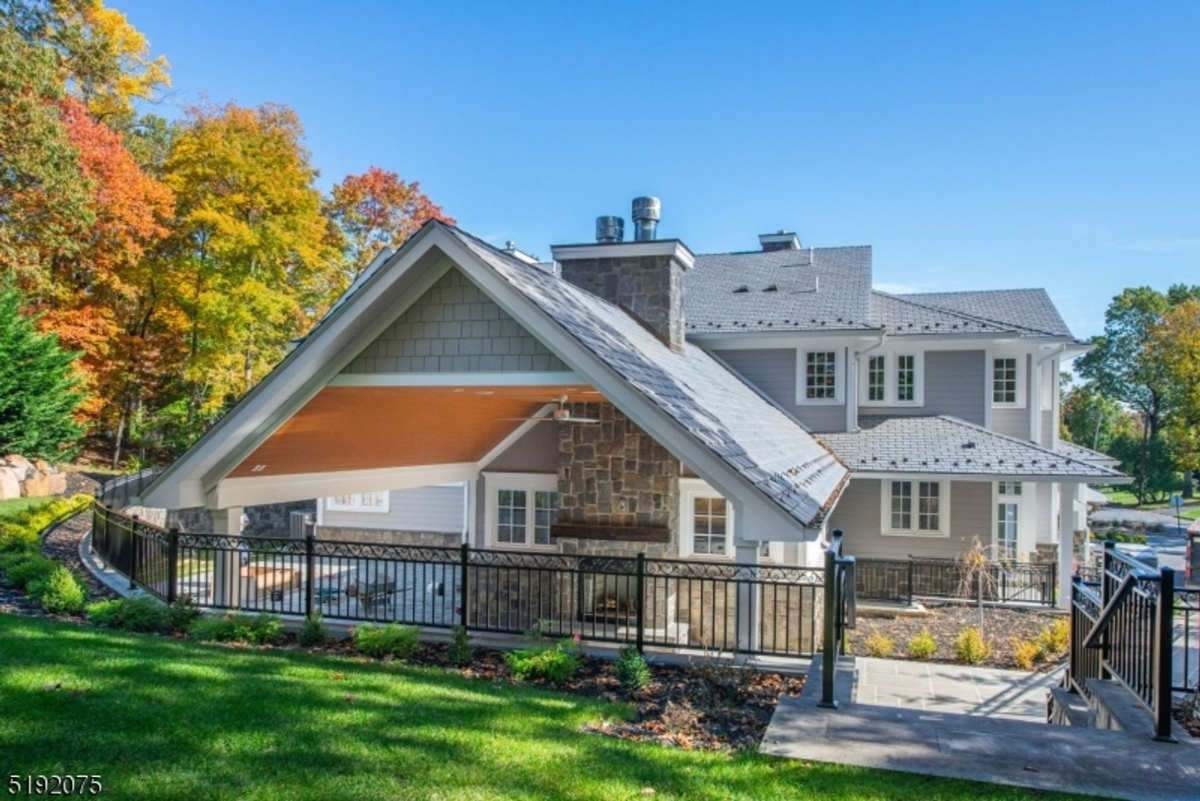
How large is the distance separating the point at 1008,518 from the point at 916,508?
2.06 meters

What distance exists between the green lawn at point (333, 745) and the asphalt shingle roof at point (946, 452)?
11259mm

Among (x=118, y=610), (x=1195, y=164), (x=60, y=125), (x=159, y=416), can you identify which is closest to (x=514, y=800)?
(x=118, y=610)

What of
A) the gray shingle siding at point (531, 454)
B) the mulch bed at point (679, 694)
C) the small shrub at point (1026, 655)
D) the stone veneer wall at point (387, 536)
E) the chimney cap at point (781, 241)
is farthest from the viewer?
the chimney cap at point (781, 241)

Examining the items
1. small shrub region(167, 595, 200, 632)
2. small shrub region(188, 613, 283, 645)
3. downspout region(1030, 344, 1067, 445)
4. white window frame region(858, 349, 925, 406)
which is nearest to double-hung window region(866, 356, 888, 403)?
white window frame region(858, 349, 925, 406)

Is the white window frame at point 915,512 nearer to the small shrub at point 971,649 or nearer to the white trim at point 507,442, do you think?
the small shrub at point 971,649

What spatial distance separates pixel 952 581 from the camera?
53.4 ft

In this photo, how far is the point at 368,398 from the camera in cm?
898

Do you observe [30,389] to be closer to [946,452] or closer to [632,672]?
[632,672]

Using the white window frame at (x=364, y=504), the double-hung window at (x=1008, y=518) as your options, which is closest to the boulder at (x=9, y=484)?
the white window frame at (x=364, y=504)

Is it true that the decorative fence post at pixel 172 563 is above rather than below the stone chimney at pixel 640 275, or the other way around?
below

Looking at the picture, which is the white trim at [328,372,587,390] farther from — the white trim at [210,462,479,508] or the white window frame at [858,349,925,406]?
the white window frame at [858,349,925,406]

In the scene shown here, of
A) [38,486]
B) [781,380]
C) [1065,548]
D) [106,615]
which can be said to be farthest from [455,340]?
[38,486]

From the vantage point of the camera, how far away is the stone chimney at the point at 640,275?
12.9 m

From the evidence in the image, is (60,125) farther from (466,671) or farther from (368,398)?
(466,671)
